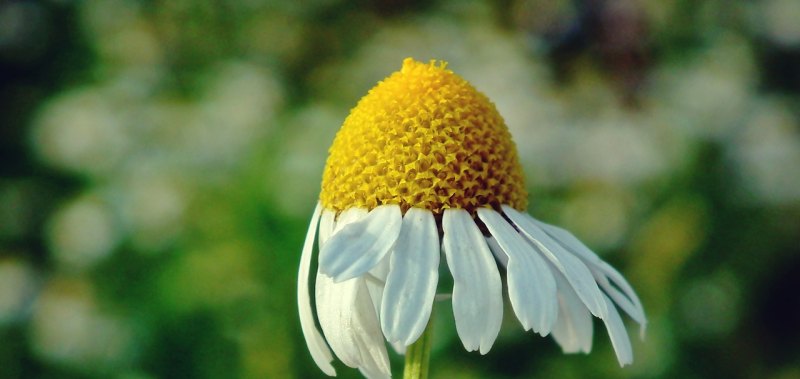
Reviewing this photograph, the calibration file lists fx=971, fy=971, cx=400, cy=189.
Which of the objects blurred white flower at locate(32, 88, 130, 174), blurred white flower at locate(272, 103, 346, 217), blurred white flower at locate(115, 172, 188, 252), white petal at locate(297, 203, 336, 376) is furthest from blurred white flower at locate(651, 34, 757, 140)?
white petal at locate(297, 203, 336, 376)

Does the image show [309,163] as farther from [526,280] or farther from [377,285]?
[526,280]

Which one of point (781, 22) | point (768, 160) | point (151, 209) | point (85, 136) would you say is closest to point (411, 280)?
point (151, 209)

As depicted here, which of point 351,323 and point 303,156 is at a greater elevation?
point 303,156

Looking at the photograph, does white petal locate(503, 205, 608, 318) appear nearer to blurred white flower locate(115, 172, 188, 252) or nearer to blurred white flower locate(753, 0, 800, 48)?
blurred white flower locate(115, 172, 188, 252)

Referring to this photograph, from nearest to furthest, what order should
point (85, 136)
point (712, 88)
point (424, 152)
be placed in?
point (424, 152)
point (85, 136)
point (712, 88)

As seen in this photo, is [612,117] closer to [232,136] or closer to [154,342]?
[232,136]

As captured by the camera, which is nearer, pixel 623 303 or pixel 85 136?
pixel 623 303
